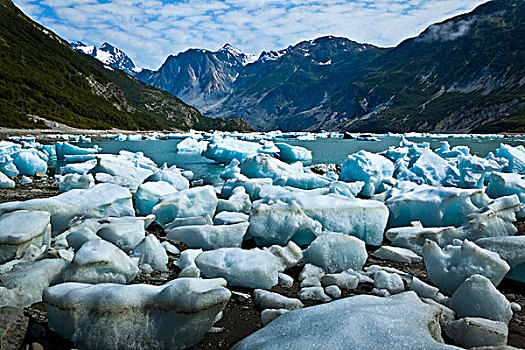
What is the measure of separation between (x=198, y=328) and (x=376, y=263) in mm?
2912

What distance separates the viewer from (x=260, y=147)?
2323cm

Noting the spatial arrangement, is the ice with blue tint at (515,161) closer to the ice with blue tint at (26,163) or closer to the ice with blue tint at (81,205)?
the ice with blue tint at (81,205)

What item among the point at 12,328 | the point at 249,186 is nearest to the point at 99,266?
the point at 12,328

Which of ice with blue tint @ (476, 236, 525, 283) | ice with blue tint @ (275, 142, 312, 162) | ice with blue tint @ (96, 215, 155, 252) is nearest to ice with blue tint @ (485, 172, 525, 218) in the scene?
ice with blue tint @ (476, 236, 525, 283)

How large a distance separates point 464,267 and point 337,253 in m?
1.35

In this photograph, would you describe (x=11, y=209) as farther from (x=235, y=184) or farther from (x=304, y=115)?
(x=304, y=115)

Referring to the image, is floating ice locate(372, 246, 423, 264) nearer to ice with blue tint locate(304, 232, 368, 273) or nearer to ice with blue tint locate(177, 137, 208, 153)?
ice with blue tint locate(304, 232, 368, 273)

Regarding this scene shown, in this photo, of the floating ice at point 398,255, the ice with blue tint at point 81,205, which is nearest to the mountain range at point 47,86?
the ice with blue tint at point 81,205

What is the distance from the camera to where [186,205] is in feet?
21.2

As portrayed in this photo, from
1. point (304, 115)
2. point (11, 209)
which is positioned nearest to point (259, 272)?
point (11, 209)

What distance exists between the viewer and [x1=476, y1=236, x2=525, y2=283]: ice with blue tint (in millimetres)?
3924

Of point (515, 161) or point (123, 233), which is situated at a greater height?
point (123, 233)

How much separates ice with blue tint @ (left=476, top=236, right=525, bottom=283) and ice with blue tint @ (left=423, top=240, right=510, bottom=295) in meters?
0.42

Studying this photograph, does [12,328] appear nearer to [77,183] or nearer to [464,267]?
[464,267]
